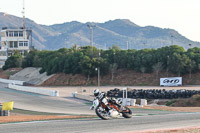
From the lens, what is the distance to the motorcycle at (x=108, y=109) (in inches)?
772

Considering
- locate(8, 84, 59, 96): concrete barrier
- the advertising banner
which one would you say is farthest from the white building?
Answer: the advertising banner

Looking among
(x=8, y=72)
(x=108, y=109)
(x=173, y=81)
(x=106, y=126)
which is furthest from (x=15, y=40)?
(x=106, y=126)

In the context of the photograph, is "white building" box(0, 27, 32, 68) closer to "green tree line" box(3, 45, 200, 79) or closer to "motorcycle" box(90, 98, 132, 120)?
"green tree line" box(3, 45, 200, 79)

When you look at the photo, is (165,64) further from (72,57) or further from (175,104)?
(175,104)

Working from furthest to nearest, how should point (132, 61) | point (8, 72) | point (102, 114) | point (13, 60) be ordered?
point (13, 60)
point (8, 72)
point (132, 61)
point (102, 114)

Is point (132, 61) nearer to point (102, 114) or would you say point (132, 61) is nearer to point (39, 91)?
point (39, 91)

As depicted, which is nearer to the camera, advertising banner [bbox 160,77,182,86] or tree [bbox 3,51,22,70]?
advertising banner [bbox 160,77,182,86]

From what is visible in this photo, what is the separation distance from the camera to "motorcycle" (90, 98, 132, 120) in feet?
64.3

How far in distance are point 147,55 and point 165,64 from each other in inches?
210

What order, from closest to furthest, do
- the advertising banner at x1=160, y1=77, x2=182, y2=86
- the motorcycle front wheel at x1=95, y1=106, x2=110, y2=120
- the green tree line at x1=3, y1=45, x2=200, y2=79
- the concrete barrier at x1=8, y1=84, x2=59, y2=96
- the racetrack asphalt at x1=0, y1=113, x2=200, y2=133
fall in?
the racetrack asphalt at x1=0, y1=113, x2=200, y2=133, the motorcycle front wheel at x1=95, y1=106, x2=110, y2=120, the concrete barrier at x1=8, y1=84, x2=59, y2=96, the advertising banner at x1=160, y1=77, x2=182, y2=86, the green tree line at x1=3, y1=45, x2=200, y2=79

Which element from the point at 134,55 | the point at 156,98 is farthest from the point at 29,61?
the point at 156,98

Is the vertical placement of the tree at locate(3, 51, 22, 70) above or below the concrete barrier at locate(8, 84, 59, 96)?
above

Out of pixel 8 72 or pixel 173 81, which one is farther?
pixel 8 72

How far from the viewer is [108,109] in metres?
19.9
